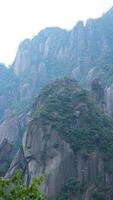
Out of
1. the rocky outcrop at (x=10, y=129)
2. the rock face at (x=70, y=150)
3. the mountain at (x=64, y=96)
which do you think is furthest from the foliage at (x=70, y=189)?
the rocky outcrop at (x=10, y=129)

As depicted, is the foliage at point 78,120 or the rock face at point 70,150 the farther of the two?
the foliage at point 78,120

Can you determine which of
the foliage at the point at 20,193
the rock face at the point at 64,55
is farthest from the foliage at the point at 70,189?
the rock face at the point at 64,55

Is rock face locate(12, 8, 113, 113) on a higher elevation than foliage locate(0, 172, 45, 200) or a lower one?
higher

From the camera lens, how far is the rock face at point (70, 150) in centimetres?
5331

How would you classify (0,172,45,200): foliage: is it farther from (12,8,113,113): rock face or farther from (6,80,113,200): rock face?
(12,8,113,113): rock face

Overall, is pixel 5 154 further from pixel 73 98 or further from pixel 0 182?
pixel 0 182

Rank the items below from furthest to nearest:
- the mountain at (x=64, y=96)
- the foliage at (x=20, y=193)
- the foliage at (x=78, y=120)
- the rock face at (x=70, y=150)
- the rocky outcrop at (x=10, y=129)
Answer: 1. the rocky outcrop at (x=10, y=129)
2. the foliage at (x=78, y=120)
3. the mountain at (x=64, y=96)
4. the rock face at (x=70, y=150)
5. the foliage at (x=20, y=193)

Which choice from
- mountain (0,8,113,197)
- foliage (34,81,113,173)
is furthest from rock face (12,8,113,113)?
foliage (34,81,113,173)

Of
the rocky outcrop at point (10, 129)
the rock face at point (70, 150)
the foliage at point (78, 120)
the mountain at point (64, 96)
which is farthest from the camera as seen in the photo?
the rocky outcrop at point (10, 129)

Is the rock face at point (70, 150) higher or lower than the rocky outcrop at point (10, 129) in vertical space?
lower

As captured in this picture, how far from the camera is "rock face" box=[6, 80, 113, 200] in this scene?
175 ft

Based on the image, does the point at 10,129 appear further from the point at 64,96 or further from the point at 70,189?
the point at 70,189

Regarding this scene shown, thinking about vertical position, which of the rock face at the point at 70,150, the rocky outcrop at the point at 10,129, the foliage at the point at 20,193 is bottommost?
the foliage at the point at 20,193

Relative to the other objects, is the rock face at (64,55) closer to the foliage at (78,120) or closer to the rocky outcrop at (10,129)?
the rocky outcrop at (10,129)
